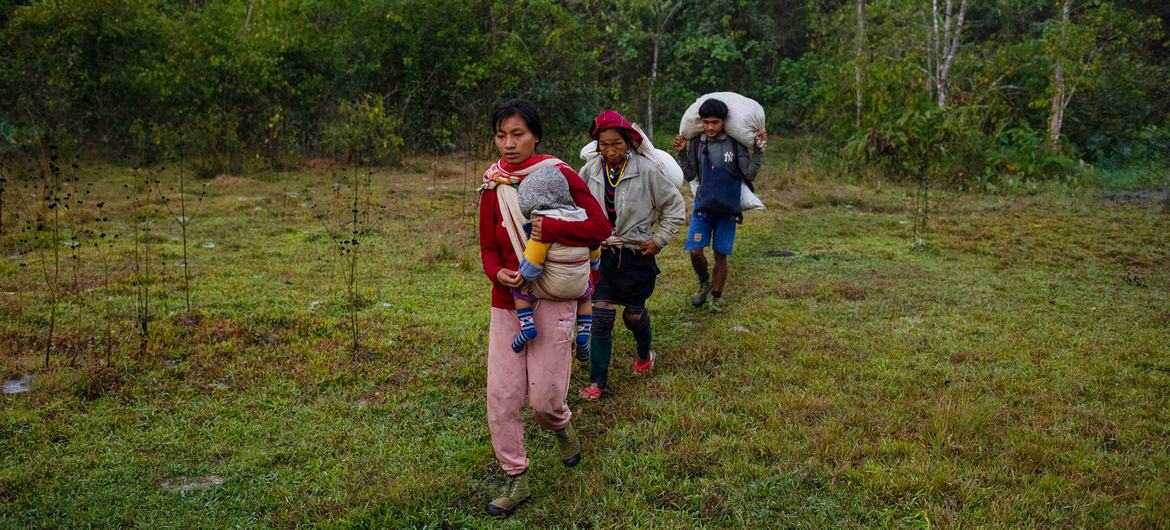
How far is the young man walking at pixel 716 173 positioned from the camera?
19.6 ft

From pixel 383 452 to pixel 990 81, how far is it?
15.8m

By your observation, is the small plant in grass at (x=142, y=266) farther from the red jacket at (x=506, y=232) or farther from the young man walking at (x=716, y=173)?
the young man walking at (x=716, y=173)

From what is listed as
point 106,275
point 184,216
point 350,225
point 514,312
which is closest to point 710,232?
point 514,312

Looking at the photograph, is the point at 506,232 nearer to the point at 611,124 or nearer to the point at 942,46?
the point at 611,124

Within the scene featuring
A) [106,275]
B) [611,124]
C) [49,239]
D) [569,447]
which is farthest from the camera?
[49,239]

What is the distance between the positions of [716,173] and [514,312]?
3.06m

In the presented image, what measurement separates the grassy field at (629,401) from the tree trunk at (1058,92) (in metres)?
7.71

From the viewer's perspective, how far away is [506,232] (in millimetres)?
3346

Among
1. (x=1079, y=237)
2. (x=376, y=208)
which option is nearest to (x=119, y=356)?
(x=376, y=208)

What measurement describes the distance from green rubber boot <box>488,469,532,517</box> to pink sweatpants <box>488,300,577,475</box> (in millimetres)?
50

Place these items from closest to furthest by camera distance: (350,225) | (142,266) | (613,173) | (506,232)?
(506,232) < (613,173) < (142,266) < (350,225)

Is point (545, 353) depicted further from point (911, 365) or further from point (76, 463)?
point (911, 365)

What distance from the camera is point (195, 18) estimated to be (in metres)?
14.7

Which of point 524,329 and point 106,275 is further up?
point 524,329
